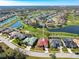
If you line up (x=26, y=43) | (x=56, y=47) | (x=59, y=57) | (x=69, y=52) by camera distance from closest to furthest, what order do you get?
1. (x=59, y=57)
2. (x=69, y=52)
3. (x=56, y=47)
4. (x=26, y=43)

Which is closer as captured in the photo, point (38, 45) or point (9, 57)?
point (9, 57)

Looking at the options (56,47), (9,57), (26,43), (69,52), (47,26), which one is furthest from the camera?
(47,26)

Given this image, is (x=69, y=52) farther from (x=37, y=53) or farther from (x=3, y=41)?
(x=3, y=41)

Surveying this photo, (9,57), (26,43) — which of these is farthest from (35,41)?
(9,57)

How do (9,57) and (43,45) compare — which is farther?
(43,45)

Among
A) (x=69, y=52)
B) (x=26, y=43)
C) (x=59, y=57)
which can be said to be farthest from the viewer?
(x=26, y=43)

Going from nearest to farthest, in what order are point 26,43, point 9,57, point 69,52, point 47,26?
point 9,57, point 69,52, point 26,43, point 47,26

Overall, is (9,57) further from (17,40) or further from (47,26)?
(47,26)

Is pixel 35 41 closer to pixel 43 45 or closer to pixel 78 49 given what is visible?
pixel 43 45

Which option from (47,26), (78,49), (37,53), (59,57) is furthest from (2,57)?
(47,26)
